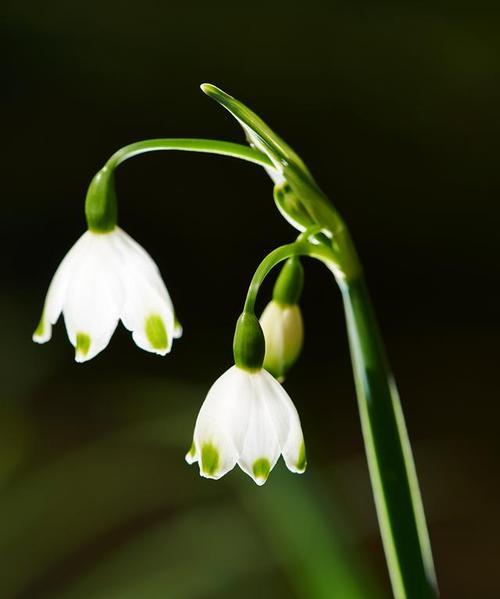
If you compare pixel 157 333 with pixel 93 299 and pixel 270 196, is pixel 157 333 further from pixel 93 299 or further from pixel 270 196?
pixel 270 196

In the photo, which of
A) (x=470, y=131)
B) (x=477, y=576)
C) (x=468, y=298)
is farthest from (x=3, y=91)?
(x=477, y=576)

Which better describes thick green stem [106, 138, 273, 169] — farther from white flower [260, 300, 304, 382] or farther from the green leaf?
white flower [260, 300, 304, 382]

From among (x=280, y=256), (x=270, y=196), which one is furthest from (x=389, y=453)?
(x=270, y=196)

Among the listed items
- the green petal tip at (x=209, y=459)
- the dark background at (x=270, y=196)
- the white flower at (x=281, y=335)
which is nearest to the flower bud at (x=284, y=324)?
the white flower at (x=281, y=335)

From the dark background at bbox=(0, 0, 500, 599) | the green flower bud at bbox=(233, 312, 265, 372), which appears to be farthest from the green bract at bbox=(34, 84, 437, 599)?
the dark background at bbox=(0, 0, 500, 599)

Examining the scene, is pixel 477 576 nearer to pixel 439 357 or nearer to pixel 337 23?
pixel 439 357

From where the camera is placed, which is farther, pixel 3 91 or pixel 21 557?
pixel 3 91

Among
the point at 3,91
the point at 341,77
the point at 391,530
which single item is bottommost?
the point at 391,530
